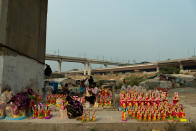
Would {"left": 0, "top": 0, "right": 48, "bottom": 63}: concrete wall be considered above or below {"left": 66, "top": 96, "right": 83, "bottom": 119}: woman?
above

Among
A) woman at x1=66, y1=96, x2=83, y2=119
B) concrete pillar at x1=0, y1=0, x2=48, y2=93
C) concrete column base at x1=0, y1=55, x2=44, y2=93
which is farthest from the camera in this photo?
concrete pillar at x1=0, y1=0, x2=48, y2=93

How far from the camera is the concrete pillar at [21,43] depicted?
767cm

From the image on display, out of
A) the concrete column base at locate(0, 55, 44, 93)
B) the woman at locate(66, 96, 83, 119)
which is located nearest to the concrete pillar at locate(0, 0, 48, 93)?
the concrete column base at locate(0, 55, 44, 93)

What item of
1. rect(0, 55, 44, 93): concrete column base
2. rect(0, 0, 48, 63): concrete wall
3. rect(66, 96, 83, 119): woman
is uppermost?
rect(0, 0, 48, 63): concrete wall

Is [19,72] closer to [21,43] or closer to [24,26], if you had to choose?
[21,43]

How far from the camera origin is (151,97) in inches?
303

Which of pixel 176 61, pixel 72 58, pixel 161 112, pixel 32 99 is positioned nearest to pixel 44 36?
pixel 32 99

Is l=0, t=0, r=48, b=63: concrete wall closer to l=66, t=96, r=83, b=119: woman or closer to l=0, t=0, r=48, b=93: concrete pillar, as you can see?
l=0, t=0, r=48, b=93: concrete pillar

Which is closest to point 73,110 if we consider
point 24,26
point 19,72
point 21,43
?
point 19,72

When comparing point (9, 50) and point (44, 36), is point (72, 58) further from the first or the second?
point (9, 50)

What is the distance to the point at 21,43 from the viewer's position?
360 inches

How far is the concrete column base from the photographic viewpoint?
750 cm

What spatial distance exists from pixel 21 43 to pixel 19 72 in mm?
1824

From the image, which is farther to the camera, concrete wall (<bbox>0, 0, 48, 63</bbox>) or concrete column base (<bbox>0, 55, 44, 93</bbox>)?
concrete wall (<bbox>0, 0, 48, 63</bbox>)
